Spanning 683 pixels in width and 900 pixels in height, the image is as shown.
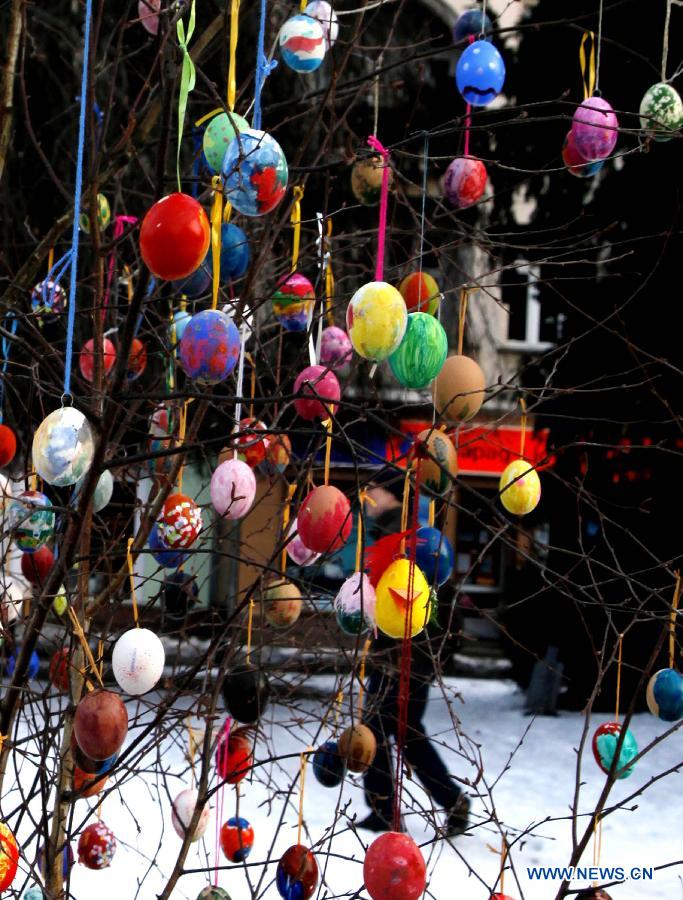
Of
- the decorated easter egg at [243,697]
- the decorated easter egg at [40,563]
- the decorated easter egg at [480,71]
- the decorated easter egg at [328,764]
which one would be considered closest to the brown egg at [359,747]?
the decorated easter egg at [328,764]

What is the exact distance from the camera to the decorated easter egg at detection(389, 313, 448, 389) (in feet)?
6.67

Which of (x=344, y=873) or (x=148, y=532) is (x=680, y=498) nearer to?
(x=344, y=873)

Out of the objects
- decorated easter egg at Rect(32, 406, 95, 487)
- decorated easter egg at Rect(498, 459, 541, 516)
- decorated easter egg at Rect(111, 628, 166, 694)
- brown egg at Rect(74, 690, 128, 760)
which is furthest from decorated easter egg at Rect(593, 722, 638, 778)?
decorated easter egg at Rect(32, 406, 95, 487)

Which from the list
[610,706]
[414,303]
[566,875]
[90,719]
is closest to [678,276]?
[610,706]

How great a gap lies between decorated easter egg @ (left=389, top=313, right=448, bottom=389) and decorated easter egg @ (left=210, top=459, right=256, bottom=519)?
471 millimetres

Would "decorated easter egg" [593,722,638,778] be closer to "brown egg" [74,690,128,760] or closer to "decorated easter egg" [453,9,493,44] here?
Result: "brown egg" [74,690,128,760]

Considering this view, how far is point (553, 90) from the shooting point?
7.72 metres

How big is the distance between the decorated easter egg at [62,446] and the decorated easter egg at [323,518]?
1.53ft

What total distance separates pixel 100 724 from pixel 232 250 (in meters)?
1.08

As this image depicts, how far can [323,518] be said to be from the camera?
81.5 inches

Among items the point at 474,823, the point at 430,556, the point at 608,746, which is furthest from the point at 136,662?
the point at 474,823

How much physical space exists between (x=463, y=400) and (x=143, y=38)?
5189 millimetres

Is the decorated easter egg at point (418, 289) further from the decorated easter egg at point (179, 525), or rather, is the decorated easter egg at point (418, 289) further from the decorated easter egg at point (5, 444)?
the decorated easter egg at point (5, 444)

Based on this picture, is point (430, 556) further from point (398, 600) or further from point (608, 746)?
point (608, 746)
